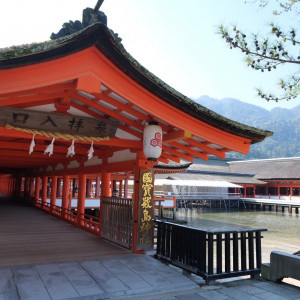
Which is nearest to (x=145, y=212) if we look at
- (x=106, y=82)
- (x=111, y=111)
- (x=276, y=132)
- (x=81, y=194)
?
(x=111, y=111)

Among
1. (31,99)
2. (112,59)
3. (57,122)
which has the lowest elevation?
(57,122)

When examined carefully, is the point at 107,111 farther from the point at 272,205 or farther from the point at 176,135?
the point at 272,205

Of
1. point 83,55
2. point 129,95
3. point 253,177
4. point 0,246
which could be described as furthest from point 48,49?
point 253,177

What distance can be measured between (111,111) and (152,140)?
112 cm

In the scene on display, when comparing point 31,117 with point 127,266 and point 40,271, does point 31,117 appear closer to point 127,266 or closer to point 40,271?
point 40,271

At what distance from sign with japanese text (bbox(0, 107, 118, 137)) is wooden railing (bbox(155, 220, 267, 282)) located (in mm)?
2508

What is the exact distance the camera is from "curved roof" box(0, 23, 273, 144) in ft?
13.1

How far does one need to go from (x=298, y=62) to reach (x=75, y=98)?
488cm

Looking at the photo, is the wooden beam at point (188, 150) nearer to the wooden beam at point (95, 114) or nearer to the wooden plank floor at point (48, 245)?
the wooden beam at point (95, 114)

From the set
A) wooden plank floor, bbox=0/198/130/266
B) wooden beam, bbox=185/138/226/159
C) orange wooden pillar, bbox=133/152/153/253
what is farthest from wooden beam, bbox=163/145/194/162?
wooden plank floor, bbox=0/198/130/266

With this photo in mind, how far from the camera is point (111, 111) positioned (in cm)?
628

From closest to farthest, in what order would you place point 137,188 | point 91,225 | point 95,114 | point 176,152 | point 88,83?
point 88,83
point 95,114
point 137,188
point 176,152
point 91,225

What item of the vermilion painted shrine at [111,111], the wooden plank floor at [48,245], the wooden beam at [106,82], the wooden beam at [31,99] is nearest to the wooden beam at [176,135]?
the vermilion painted shrine at [111,111]

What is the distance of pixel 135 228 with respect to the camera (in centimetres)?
692
